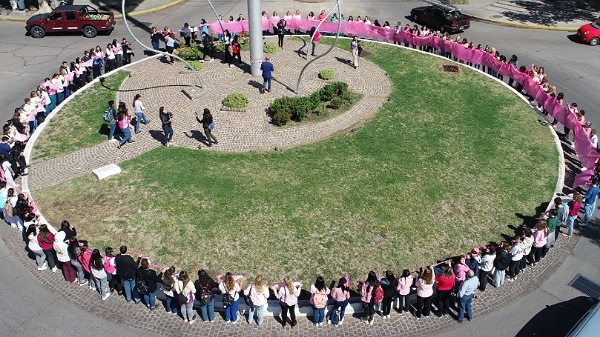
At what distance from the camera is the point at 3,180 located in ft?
55.4

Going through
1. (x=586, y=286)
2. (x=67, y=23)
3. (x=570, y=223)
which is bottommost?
(x=586, y=286)

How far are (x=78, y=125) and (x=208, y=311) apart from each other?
11.8 meters

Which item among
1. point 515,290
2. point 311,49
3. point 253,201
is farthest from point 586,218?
point 311,49

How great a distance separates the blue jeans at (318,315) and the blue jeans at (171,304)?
11.0ft

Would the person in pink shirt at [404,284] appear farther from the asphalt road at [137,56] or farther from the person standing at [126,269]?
the person standing at [126,269]

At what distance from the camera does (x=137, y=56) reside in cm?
2831

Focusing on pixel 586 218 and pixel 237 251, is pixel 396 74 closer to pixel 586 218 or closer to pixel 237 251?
pixel 586 218

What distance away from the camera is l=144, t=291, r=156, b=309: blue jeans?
13.3 m

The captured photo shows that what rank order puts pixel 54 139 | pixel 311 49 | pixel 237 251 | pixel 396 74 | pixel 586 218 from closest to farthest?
pixel 237 251 < pixel 586 218 < pixel 54 139 < pixel 396 74 < pixel 311 49

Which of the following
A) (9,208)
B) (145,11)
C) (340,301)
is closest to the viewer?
(340,301)

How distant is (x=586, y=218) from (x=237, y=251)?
33.8 ft

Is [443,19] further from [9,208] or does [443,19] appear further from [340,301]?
[9,208]

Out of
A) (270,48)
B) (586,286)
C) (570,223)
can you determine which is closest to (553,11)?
(270,48)

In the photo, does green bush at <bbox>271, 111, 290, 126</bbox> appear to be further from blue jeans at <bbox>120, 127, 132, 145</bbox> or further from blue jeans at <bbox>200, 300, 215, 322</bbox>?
blue jeans at <bbox>200, 300, 215, 322</bbox>
